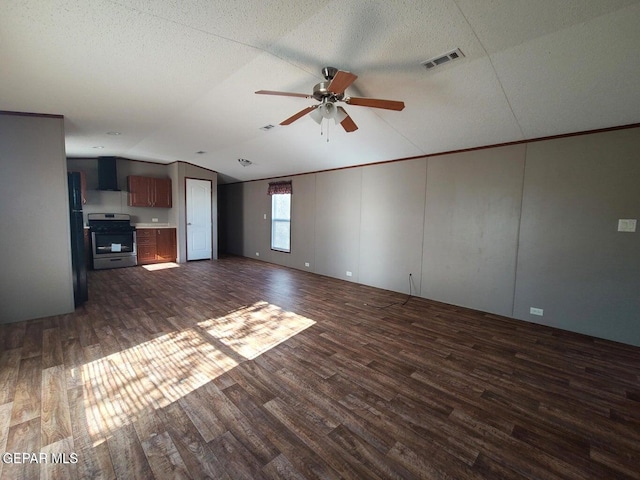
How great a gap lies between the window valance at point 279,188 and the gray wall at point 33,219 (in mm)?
4189

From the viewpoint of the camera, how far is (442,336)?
10.2ft

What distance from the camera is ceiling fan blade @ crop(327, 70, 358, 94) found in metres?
1.95

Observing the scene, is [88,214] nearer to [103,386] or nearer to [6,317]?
[6,317]

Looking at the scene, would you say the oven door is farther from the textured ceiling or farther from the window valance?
the window valance

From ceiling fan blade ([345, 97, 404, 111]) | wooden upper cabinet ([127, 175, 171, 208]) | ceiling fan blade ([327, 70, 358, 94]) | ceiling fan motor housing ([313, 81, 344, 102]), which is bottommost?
wooden upper cabinet ([127, 175, 171, 208])

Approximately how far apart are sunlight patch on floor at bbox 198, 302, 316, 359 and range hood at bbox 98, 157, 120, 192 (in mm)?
5079

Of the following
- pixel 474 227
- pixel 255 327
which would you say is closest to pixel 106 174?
pixel 255 327

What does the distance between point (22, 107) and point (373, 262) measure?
17.2 ft

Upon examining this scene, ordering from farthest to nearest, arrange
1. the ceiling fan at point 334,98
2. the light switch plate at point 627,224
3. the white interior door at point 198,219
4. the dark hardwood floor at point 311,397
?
the white interior door at point 198,219 < the light switch plate at point 627,224 < the ceiling fan at point 334,98 < the dark hardwood floor at point 311,397

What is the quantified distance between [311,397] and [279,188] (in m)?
5.69

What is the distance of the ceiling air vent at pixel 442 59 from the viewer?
218 cm

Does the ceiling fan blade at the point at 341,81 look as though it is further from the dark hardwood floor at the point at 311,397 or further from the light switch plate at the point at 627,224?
the light switch plate at the point at 627,224

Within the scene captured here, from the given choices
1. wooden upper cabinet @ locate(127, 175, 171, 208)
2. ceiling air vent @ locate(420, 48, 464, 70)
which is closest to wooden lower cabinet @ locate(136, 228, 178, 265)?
wooden upper cabinet @ locate(127, 175, 171, 208)

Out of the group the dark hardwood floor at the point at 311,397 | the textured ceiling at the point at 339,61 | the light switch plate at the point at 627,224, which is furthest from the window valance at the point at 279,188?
the light switch plate at the point at 627,224
